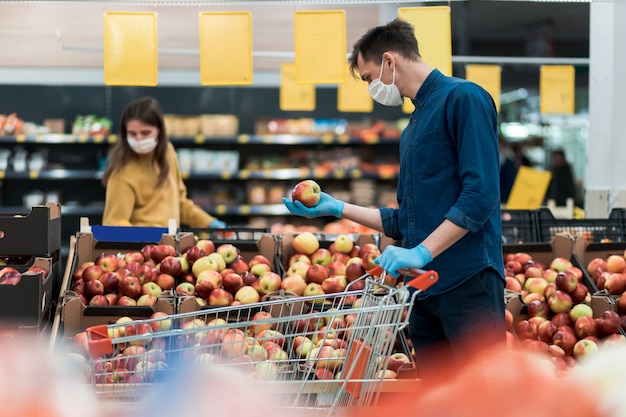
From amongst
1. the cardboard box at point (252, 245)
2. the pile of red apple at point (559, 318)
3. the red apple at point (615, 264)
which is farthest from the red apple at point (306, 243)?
the red apple at point (615, 264)

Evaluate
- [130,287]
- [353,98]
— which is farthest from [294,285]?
[353,98]

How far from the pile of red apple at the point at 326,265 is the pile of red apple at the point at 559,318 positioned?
0.68 m

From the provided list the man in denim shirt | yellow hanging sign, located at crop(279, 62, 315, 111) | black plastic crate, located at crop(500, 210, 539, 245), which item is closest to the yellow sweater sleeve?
black plastic crate, located at crop(500, 210, 539, 245)

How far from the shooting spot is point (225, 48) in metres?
4.37

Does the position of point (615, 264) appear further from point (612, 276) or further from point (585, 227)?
→ point (585, 227)

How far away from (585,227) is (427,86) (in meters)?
2.04

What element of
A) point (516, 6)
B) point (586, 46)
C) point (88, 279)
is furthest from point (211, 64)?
point (586, 46)

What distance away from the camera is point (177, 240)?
3770mm

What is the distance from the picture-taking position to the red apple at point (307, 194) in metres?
2.75

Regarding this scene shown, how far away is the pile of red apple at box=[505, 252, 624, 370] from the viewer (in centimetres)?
317

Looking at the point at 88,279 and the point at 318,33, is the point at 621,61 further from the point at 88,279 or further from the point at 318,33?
the point at 88,279

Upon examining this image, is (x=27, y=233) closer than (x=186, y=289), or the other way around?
(x=27, y=233)

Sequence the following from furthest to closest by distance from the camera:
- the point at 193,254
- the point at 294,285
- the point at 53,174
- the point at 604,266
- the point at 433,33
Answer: the point at 53,174, the point at 433,33, the point at 604,266, the point at 193,254, the point at 294,285

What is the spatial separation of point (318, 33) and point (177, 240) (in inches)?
57.0
